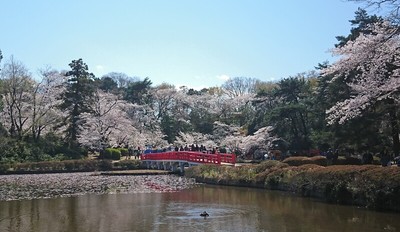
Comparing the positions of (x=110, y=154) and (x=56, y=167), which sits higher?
(x=110, y=154)

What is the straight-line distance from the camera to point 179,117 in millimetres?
61000

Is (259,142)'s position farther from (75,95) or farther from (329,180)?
(329,180)

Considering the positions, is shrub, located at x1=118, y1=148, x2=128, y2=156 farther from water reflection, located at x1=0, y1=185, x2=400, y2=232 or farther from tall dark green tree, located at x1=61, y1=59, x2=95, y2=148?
water reflection, located at x1=0, y1=185, x2=400, y2=232

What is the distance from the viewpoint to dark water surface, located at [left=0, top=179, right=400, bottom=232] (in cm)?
1149

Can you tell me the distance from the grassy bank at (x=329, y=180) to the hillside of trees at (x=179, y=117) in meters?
4.51

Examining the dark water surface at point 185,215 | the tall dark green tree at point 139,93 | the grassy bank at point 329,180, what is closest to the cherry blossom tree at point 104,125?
the tall dark green tree at point 139,93

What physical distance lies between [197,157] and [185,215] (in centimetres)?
2065

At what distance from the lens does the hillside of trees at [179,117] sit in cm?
2659

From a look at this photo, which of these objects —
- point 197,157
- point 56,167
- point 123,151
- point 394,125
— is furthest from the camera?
point 123,151

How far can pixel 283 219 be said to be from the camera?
12711 mm

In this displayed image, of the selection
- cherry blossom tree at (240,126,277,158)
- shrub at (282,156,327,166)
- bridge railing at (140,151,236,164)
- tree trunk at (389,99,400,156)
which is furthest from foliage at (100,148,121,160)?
tree trunk at (389,99,400,156)

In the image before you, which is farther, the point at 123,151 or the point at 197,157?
the point at 123,151

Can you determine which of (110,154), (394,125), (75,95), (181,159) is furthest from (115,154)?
(394,125)

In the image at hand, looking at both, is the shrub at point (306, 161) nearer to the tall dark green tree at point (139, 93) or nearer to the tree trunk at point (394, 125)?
the tree trunk at point (394, 125)
